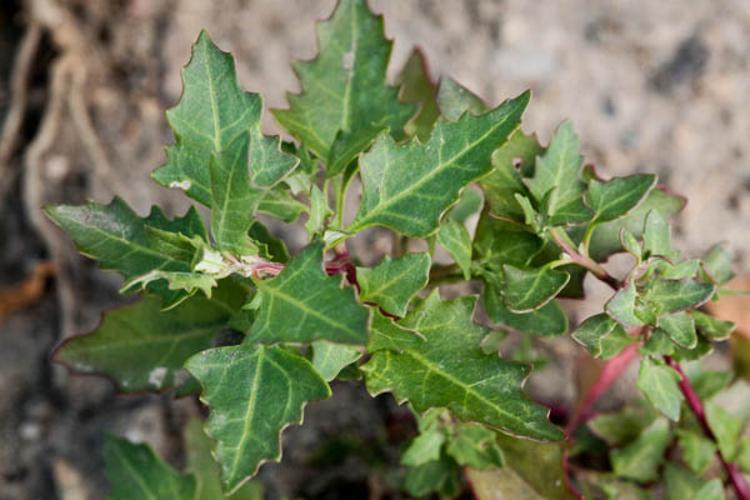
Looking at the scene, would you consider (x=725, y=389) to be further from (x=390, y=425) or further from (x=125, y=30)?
(x=125, y=30)

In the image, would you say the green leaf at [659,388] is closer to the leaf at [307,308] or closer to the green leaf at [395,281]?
the green leaf at [395,281]

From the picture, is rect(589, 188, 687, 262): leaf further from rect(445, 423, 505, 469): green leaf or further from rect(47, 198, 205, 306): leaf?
rect(47, 198, 205, 306): leaf

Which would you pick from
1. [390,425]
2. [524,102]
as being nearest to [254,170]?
[524,102]

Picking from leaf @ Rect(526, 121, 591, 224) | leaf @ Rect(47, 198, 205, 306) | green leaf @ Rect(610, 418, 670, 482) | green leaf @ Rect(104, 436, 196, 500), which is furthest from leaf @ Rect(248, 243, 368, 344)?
green leaf @ Rect(610, 418, 670, 482)

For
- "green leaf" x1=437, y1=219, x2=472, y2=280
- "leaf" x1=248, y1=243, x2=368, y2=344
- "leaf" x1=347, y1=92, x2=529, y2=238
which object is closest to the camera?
"leaf" x1=248, y1=243, x2=368, y2=344

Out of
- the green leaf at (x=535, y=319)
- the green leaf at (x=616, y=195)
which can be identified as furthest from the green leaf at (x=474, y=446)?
the green leaf at (x=616, y=195)
